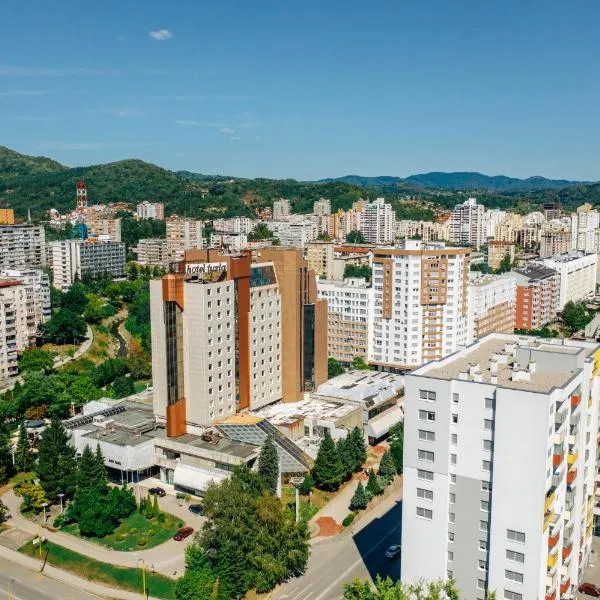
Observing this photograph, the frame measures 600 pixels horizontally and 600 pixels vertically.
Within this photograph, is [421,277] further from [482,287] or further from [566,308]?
[566,308]

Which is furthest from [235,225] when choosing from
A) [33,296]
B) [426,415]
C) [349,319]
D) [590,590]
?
[426,415]

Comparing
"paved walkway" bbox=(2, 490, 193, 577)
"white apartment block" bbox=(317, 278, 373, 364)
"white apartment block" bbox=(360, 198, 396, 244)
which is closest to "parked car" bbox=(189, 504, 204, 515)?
"paved walkway" bbox=(2, 490, 193, 577)

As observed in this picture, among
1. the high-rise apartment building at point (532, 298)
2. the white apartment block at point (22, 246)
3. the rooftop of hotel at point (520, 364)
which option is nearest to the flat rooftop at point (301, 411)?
the rooftop of hotel at point (520, 364)

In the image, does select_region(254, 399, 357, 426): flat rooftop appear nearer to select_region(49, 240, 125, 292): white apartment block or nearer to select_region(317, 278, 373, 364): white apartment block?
select_region(317, 278, 373, 364): white apartment block

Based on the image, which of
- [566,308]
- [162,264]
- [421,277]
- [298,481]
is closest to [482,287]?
[421,277]

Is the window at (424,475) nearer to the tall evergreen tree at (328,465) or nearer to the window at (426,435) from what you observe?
the window at (426,435)

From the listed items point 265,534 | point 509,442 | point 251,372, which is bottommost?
point 265,534
